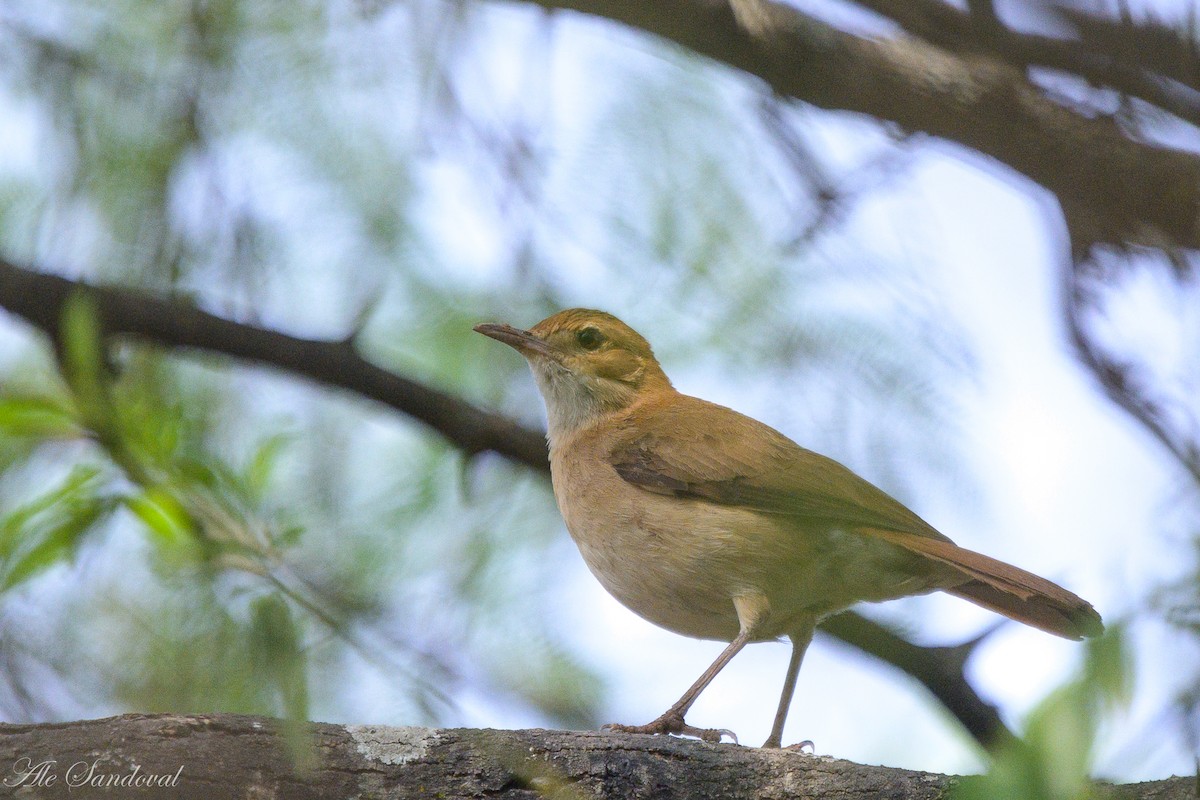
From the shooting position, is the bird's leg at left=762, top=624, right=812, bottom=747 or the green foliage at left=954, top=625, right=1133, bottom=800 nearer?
the green foliage at left=954, top=625, right=1133, bottom=800

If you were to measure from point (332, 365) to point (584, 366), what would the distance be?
1837 mm

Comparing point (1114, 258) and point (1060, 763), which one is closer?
point (1060, 763)

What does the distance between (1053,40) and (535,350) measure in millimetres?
3196

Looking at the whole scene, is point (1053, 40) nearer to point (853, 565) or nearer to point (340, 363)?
point (853, 565)

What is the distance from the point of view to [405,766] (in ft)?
11.1

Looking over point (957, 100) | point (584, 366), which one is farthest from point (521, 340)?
point (957, 100)

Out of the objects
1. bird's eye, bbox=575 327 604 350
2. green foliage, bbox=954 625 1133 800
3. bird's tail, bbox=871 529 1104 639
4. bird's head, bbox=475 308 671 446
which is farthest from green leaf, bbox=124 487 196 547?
bird's eye, bbox=575 327 604 350

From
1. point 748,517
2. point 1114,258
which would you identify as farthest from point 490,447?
point 1114,258

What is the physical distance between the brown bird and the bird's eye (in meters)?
0.86

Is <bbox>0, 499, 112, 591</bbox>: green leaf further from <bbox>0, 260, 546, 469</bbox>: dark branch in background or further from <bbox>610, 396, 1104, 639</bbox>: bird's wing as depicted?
<bbox>610, 396, 1104, 639</bbox>: bird's wing

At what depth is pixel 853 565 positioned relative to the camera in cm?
510

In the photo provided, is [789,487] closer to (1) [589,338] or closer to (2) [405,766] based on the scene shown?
(1) [589,338]

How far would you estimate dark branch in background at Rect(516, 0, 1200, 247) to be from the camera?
3.95 meters
